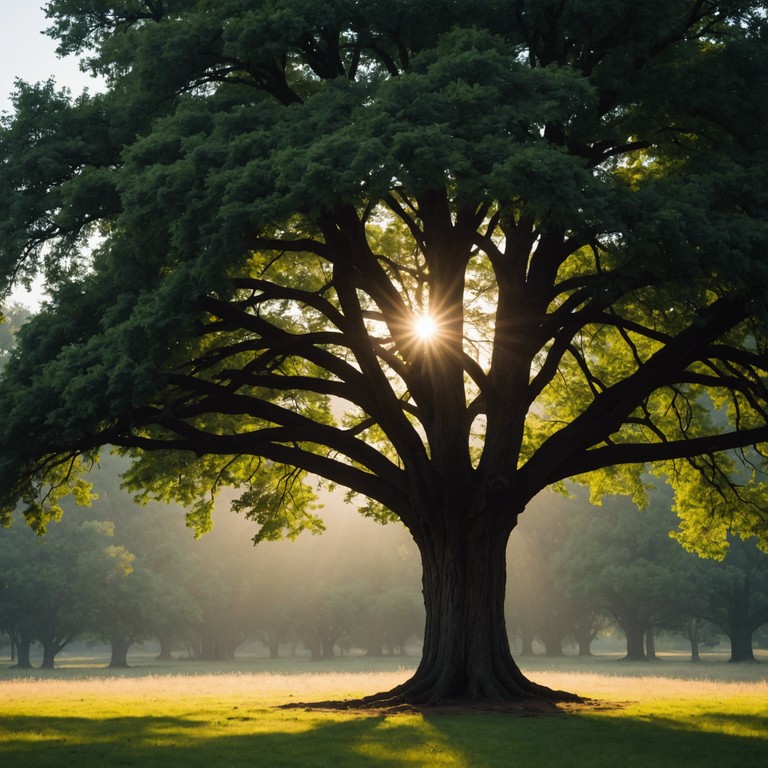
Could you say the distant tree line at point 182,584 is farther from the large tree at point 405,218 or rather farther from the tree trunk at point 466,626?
the tree trunk at point 466,626

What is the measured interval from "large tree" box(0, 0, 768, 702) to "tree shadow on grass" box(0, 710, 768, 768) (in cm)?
305

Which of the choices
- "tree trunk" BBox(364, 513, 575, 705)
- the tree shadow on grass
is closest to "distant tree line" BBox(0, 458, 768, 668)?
"tree trunk" BBox(364, 513, 575, 705)

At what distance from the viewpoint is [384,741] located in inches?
478

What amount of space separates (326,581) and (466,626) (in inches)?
2090

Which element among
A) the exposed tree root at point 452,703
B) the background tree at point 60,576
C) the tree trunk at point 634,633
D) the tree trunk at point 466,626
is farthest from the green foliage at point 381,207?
the tree trunk at point 634,633

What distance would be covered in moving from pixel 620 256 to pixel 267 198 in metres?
4.94

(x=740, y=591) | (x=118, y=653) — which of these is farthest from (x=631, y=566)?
(x=118, y=653)

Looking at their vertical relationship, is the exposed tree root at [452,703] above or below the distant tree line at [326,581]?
below

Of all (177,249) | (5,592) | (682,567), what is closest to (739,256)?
(177,249)

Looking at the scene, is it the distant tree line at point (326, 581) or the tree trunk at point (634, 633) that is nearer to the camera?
the distant tree line at point (326, 581)

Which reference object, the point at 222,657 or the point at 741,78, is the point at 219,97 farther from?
the point at 222,657

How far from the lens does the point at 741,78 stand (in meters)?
15.6

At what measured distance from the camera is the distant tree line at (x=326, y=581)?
55.4 metres

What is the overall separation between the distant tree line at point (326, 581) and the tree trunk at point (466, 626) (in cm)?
3514
